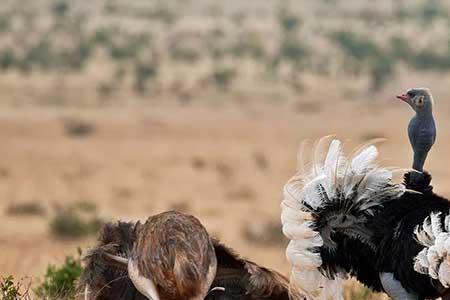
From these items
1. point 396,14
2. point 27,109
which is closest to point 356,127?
point 27,109

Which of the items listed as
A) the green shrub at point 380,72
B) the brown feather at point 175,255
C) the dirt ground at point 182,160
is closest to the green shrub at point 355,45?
the green shrub at point 380,72

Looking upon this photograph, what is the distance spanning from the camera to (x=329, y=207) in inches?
242

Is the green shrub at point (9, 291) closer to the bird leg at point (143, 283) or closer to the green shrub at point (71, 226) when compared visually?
the bird leg at point (143, 283)

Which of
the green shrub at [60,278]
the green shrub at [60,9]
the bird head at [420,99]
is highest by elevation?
the green shrub at [60,9]

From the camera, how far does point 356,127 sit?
27.4m

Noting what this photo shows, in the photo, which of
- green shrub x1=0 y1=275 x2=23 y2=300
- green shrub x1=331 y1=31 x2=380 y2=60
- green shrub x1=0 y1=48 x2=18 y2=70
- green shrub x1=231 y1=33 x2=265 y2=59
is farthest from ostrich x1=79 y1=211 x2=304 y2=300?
green shrub x1=331 y1=31 x2=380 y2=60

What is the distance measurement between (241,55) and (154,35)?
4.48m

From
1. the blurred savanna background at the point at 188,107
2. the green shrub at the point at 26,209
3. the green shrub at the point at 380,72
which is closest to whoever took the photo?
the green shrub at the point at 26,209

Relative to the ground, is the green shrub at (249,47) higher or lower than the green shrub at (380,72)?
higher

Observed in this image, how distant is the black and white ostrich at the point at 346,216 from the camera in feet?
19.5

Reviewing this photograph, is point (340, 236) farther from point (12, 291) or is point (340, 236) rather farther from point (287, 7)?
point (287, 7)

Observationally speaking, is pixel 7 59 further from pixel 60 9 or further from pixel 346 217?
pixel 346 217

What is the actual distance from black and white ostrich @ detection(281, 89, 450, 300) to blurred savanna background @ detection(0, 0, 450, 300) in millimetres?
1600

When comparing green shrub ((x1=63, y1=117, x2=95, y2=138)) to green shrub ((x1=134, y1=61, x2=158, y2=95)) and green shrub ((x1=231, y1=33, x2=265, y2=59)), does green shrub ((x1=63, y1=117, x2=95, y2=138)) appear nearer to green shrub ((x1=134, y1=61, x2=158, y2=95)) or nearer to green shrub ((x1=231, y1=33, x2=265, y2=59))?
green shrub ((x1=134, y1=61, x2=158, y2=95))
